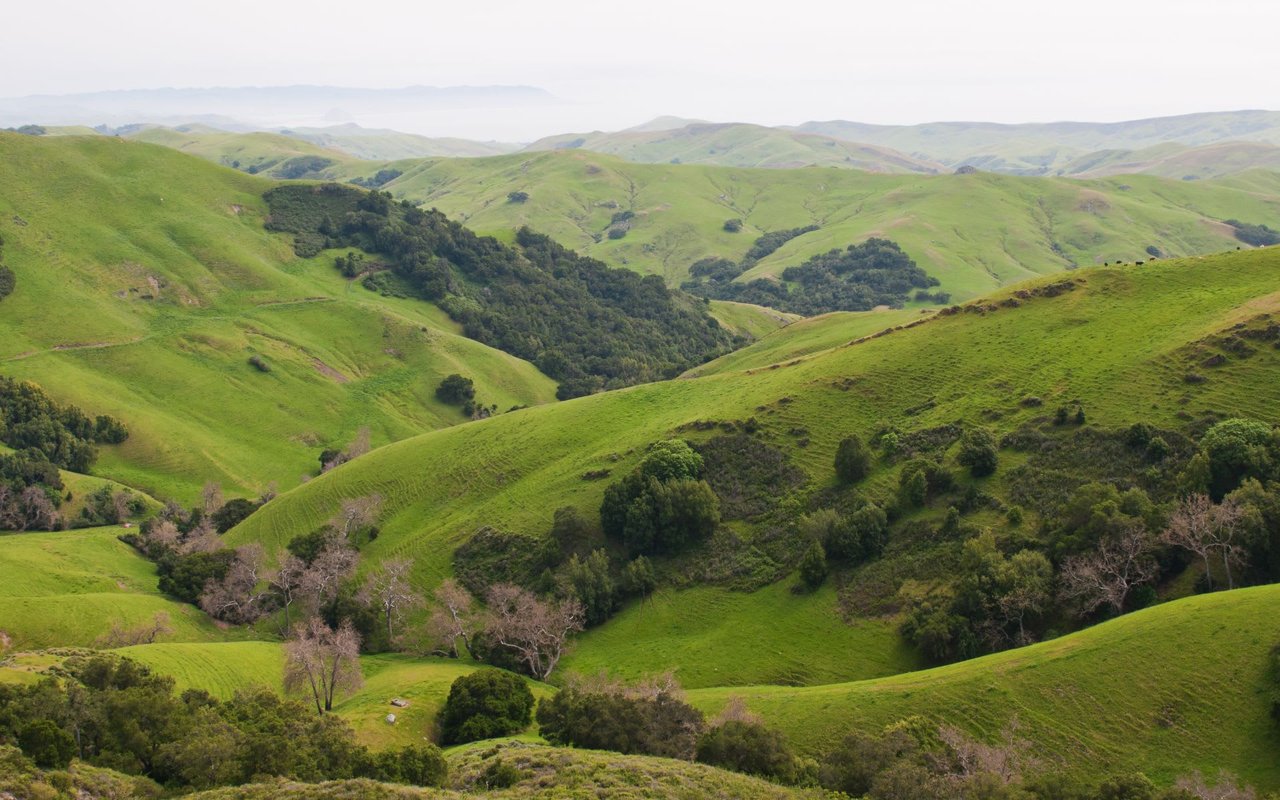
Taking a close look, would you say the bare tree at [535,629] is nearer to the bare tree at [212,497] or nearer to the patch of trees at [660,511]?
the patch of trees at [660,511]

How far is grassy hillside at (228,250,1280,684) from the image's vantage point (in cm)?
5734

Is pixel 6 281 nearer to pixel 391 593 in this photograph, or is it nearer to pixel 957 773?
pixel 391 593

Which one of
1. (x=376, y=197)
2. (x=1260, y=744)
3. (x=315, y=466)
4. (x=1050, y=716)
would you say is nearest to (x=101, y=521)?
(x=315, y=466)

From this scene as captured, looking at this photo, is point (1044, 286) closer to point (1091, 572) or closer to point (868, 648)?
point (1091, 572)

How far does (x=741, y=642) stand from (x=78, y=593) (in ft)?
169

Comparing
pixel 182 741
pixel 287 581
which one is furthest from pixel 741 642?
pixel 287 581

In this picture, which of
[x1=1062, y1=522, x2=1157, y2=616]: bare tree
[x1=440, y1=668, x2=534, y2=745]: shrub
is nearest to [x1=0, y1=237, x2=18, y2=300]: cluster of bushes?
[x1=440, y1=668, x2=534, y2=745]: shrub

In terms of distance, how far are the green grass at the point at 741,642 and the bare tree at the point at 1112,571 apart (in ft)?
32.1

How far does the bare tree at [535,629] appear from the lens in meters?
53.0

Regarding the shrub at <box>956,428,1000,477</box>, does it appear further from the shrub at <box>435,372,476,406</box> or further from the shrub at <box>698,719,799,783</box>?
the shrub at <box>435,372,476,406</box>

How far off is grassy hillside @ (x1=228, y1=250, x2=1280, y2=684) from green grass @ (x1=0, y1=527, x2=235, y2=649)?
35.2 feet

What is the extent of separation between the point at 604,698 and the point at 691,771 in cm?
816

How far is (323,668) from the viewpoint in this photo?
153ft

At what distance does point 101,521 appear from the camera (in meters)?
86.9
